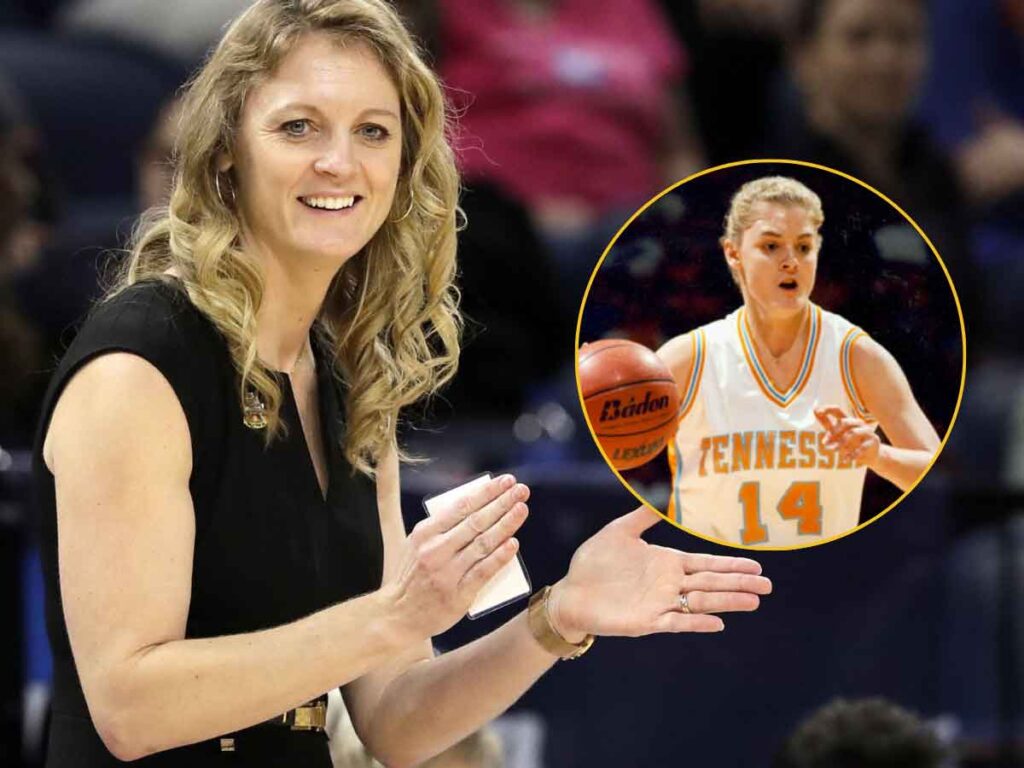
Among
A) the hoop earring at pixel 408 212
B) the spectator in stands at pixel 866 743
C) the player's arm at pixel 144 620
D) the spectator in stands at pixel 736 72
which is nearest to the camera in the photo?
the player's arm at pixel 144 620

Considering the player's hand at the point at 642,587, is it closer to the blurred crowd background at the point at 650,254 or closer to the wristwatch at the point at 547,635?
the wristwatch at the point at 547,635

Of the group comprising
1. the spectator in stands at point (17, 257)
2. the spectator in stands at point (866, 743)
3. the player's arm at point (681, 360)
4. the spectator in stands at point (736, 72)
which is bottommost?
the spectator in stands at point (866, 743)

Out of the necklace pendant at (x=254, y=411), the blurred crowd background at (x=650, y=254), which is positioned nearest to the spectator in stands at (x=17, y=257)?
the blurred crowd background at (x=650, y=254)

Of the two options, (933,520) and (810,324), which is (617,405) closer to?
(810,324)

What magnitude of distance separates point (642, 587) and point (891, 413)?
1.13 feet

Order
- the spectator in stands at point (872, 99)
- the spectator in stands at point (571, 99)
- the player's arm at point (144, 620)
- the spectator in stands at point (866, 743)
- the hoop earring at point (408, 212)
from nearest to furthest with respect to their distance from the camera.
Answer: the player's arm at point (144, 620) → the hoop earring at point (408, 212) → the spectator in stands at point (866, 743) → the spectator in stands at point (872, 99) → the spectator in stands at point (571, 99)

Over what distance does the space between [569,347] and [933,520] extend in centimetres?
111

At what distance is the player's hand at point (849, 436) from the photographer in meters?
1.97

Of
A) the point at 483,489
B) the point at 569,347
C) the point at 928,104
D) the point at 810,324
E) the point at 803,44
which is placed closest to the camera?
the point at 483,489

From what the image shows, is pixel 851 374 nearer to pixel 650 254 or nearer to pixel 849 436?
pixel 849 436

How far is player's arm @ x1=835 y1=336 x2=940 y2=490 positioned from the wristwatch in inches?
15.7

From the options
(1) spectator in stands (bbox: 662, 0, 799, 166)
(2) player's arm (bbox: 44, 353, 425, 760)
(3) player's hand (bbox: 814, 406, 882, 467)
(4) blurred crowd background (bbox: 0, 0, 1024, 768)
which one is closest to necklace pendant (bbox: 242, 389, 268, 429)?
(2) player's arm (bbox: 44, 353, 425, 760)

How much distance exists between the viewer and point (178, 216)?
6.51ft

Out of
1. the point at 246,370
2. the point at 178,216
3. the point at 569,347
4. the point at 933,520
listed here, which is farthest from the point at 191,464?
the point at 569,347
